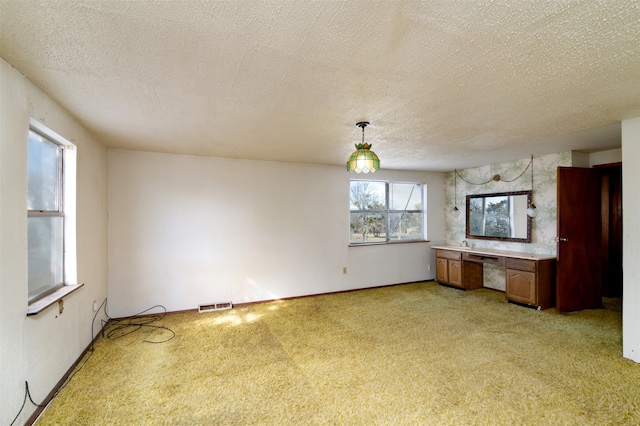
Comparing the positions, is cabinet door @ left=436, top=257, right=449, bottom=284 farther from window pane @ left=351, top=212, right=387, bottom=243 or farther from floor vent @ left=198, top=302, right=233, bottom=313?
floor vent @ left=198, top=302, right=233, bottom=313

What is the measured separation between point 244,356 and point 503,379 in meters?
2.31

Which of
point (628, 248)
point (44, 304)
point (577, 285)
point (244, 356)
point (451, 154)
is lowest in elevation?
point (244, 356)

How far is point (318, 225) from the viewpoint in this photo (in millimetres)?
5148

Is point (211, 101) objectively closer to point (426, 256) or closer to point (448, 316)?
point (448, 316)

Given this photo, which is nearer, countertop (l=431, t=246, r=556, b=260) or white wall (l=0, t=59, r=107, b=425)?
white wall (l=0, t=59, r=107, b=425)

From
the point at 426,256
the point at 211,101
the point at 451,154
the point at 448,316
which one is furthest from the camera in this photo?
the point at 426,256

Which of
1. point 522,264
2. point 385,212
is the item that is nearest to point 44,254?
point 385,212

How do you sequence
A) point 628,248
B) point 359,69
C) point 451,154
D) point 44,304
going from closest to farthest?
point 359,69 < point 44,304 < point 628,248 < point 451,154

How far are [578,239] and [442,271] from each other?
7.07 feet

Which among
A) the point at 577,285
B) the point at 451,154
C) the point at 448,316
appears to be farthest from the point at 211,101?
the point at 577,285

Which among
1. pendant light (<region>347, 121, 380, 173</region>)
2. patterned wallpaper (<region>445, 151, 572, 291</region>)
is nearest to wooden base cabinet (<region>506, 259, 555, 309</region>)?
patterned wallpaper (<region>445, 151, 572, 291</region>)

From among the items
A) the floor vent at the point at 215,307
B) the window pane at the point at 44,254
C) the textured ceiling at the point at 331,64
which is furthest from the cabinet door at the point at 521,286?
the window pane at the point at 44,254

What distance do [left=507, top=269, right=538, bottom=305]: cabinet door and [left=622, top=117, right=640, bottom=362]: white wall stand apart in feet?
4.55

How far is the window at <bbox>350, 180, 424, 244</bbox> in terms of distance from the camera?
18.2 ft
